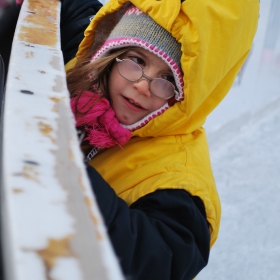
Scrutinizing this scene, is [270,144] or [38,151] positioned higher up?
[38,151]

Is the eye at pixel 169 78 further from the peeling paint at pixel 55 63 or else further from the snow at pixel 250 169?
the snow at pixel 250 169

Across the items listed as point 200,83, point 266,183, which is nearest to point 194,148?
point 200,83

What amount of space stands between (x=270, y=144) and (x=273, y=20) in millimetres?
1641

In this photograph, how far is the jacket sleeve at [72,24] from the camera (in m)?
1.42

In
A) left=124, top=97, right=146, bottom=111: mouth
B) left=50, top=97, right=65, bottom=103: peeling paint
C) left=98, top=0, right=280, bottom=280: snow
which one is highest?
left=50, top=97, right=65, bottom=103: peeling paint

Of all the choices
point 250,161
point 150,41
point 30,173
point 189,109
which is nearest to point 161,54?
point 150,41

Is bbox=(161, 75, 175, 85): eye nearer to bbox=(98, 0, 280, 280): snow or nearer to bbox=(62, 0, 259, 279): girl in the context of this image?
bbox=(62, 0, 259, 279): girl

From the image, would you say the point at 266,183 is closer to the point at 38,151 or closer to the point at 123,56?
the point at 123,56

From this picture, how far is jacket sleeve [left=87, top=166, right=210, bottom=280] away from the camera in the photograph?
69cm

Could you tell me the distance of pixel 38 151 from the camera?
35 centimetres

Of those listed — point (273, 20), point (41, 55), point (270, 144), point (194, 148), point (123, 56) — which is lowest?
point (270, 144)

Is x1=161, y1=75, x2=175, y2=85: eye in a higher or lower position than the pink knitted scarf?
higher

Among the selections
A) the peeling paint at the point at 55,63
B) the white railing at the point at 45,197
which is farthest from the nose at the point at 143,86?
the white railing at the point at 45,197

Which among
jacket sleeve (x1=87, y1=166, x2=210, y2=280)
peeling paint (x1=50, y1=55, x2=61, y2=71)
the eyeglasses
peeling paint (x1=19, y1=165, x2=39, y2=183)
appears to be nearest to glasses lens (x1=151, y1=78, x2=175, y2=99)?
the eyeglasses
